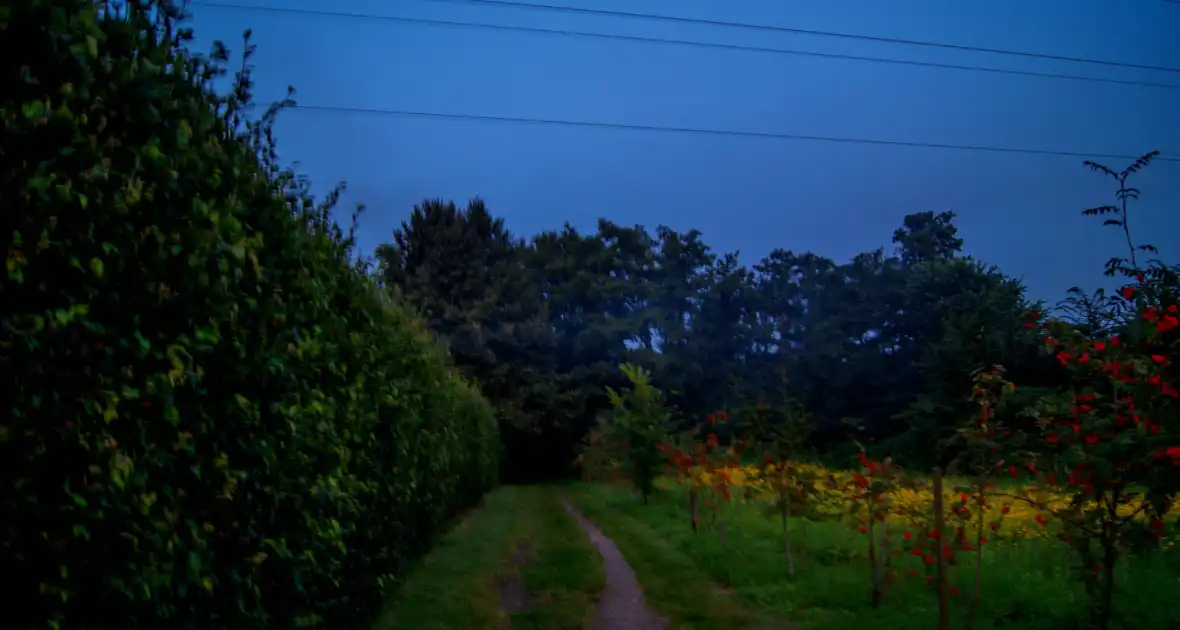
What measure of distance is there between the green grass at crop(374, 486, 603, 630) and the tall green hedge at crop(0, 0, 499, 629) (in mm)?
2200

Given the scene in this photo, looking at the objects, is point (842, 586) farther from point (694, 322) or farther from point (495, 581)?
point (694, 322)

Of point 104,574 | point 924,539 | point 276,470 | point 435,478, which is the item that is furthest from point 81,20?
point 435,478

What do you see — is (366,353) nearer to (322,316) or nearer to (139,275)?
(322,316)

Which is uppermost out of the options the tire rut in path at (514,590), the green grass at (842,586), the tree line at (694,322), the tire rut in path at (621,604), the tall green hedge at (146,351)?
the tree line at (694,322)

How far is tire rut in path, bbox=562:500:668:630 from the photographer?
24.2 feet

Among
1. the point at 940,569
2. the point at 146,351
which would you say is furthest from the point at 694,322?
the point at 146,351

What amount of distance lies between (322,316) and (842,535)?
25.5 feet

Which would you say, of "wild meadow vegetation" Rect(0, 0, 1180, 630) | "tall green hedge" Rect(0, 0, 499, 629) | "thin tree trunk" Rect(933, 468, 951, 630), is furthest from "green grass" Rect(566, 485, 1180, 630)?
"tall green hedge" Rect(0, 0, 499, 629)

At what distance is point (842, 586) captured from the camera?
7906 mm

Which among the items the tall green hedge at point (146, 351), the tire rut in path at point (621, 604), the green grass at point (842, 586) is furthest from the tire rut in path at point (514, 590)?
the tall green hedge at point (146, 351)

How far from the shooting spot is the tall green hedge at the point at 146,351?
8.98 ft

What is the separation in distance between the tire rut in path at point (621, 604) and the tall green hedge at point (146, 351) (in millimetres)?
2958

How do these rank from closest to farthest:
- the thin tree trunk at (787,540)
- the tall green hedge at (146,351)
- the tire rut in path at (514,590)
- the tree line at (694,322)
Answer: the tall green hedge at (146,351)
the tire rut in path at (514,590)
the thin tree trunk at (787,540)
the tree line at (694,322)

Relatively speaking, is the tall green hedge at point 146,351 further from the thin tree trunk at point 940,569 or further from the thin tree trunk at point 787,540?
the thin tree trunk at point 787,540
